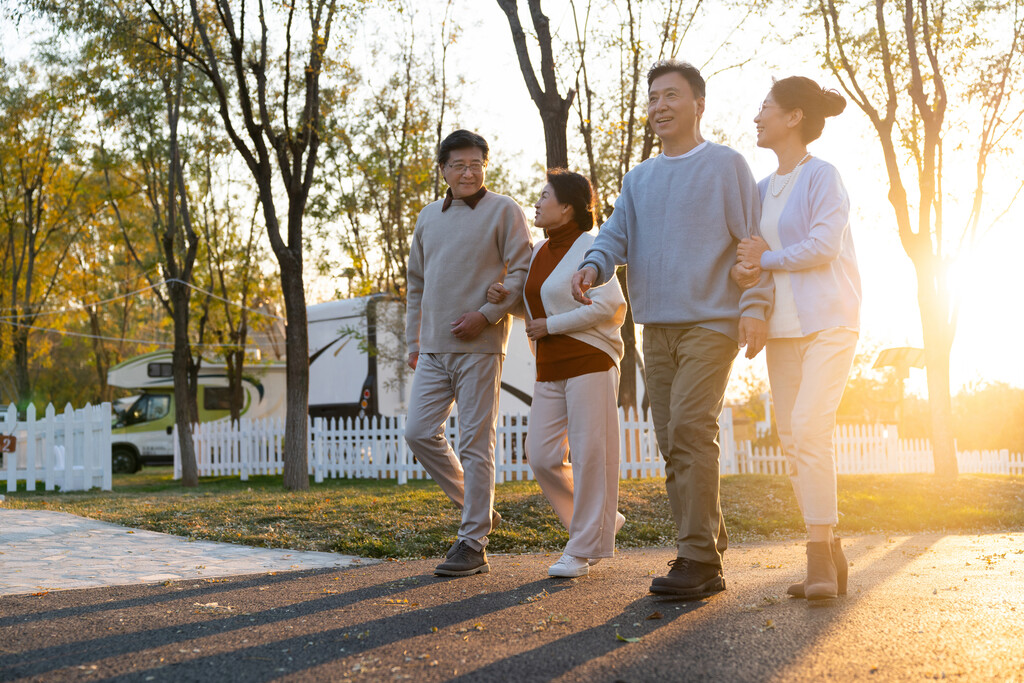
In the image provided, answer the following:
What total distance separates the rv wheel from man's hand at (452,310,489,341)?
2113 centimetres

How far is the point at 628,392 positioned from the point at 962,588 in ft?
38.3

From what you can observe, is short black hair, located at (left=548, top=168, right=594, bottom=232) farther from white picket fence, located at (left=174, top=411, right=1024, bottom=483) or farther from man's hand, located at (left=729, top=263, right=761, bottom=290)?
white picket fence, located at (left=174, top=411, right=1024, bottom=483)

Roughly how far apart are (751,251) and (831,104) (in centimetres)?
72

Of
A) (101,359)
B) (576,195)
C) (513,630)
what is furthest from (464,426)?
(101,359)

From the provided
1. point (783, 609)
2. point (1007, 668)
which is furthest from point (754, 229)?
point (1007, 668)

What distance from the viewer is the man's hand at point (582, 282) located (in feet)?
12.6

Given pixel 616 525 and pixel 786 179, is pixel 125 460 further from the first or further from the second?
pixel 786 179

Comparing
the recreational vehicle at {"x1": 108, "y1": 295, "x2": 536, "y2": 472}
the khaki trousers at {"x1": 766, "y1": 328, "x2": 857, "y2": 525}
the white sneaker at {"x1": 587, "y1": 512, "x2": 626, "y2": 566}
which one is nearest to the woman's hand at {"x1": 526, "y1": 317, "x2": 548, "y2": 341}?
the white sneaker at {"x1": 587, "y1": 512, "x2": 626, "y2": 566}

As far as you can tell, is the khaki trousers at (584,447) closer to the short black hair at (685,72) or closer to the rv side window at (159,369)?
the short black hair at (685,72)

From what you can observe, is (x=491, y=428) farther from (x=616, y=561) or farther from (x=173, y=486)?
(x=173, y=486)

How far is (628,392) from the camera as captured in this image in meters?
15.7

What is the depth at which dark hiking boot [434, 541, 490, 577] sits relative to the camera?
4.58m

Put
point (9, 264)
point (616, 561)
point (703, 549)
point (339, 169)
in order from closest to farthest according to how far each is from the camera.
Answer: point (703, 549), point (616, 561), point (339, 169), point (9, 264)

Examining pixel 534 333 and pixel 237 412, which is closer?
pixel 534 333
